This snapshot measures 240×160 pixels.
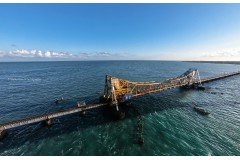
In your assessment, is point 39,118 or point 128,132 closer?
point 128,132

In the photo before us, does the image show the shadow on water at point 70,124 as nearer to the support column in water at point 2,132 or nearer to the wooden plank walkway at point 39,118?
the support column in water at point 2,132

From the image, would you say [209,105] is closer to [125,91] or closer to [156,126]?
[156,126]

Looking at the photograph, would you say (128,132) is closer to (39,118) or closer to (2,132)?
(39,118)

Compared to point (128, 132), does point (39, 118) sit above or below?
above

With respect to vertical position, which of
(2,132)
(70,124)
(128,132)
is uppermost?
(2,132)

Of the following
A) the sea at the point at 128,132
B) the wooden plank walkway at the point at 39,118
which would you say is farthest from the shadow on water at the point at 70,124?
the wooden plank walkway at the point at 39,118

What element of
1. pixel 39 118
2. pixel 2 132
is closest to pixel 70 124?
pixel 39 118

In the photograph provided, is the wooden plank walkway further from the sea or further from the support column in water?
the sea

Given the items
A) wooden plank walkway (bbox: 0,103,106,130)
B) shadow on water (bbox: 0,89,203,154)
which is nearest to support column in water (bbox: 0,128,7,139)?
wooden plank walkway (bbox: 0,103,106,130)

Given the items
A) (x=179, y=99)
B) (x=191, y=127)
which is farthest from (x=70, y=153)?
(x=179, y=99)
